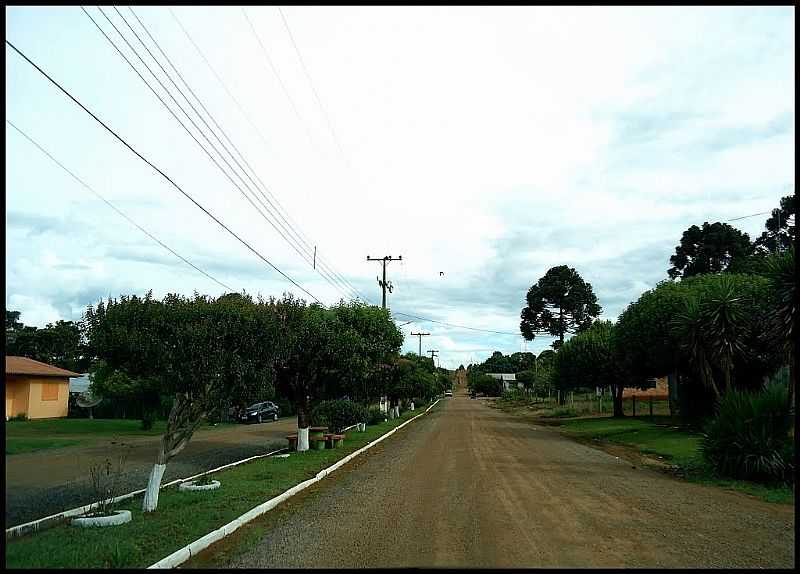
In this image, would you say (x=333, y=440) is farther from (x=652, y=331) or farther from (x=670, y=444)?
(x=652, y=331)

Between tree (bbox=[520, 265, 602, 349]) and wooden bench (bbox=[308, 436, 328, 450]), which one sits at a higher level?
tree (bbox=[520, 265, 602, 349])

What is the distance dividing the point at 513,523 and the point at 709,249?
50.1m

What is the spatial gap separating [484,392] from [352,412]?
12118cm

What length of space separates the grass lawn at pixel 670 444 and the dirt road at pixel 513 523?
794mm

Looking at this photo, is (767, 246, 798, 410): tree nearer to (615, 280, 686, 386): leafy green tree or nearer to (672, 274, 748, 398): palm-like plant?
(672, 274, 748, 398): palm-like plant

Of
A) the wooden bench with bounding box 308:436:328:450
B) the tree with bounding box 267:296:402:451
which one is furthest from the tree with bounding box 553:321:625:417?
the wooden bench with bounding box 308:436:328:450

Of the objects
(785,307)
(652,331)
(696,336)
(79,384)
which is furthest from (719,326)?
(79,384)

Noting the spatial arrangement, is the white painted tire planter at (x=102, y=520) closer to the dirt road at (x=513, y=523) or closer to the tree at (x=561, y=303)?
the dirt road at (x=513, y=523)

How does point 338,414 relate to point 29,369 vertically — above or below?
below

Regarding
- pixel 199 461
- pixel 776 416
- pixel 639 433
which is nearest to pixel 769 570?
pixel 776 416

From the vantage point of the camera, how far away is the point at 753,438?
1609cm

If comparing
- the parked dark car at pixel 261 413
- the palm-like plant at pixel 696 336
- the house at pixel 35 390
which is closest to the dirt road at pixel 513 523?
the palm-like plant at pixel 696 336

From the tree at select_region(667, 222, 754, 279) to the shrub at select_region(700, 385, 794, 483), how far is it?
38966mm

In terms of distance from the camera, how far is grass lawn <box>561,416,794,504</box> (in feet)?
48.7
